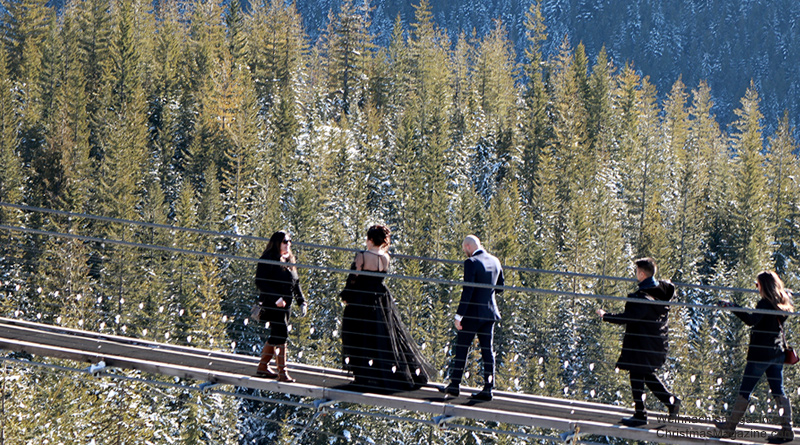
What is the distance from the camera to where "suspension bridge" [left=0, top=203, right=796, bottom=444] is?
281 inches

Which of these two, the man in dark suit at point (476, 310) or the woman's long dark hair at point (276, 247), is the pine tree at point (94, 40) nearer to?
the woman's long dark hair at point (276, 247)

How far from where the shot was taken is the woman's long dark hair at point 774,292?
6.93 m

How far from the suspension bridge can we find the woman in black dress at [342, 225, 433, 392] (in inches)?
7.1

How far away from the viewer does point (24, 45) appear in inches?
2363

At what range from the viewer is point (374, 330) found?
7.53 m

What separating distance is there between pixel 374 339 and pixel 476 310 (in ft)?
2.82

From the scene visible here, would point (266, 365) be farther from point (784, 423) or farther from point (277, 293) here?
point (784, 423)

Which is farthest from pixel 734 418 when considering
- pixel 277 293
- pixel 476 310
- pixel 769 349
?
pixel 277 293

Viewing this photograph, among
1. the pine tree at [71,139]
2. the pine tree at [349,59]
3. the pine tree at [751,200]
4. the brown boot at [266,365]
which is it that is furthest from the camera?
the pine tree at [349,59]

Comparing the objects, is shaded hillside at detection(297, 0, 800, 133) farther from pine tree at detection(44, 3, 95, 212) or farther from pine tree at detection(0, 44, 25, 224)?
pine tree at detection(0, 44, 25, 224)

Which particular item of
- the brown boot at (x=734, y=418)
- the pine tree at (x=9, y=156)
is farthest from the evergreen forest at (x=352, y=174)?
the brown boot at (x=734, y=418)

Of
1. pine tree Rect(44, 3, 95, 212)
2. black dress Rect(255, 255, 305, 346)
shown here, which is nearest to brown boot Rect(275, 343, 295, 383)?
black dress Rect(255, 255, 305, 346)

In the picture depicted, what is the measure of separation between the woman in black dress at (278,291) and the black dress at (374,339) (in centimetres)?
44

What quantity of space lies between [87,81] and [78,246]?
24447 millimetres
